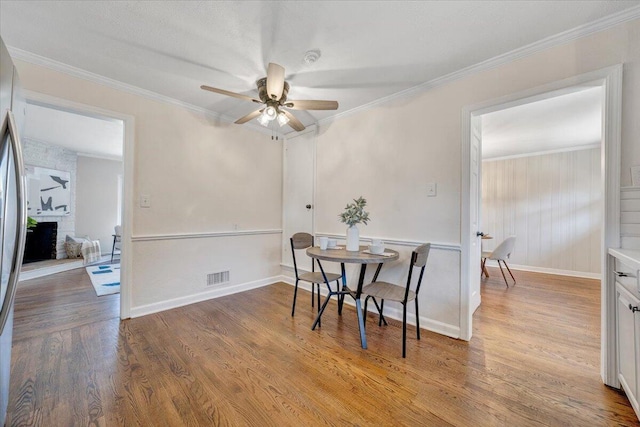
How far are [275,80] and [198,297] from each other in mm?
2595

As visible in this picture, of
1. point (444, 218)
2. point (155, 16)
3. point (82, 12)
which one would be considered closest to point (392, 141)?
point (444, 218)

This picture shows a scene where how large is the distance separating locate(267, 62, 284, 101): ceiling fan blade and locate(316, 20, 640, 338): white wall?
128 cm

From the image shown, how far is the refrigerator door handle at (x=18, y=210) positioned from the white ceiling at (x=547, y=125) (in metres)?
3.76

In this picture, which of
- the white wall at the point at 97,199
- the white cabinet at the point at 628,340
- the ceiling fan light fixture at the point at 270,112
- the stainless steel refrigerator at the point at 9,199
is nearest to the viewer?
the stainless steel refrigerator at the point at 9,199

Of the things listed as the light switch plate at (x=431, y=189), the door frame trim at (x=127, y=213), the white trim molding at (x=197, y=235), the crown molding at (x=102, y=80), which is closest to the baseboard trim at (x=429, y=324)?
the light switch plate at (x=431, y=189)

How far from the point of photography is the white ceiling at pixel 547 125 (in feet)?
9.33

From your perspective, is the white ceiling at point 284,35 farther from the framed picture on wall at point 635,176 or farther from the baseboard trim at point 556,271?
the baseboard trim at point 556,271

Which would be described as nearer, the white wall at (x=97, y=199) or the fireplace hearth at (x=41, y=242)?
the fireplace hearth at (x=41, y=242)

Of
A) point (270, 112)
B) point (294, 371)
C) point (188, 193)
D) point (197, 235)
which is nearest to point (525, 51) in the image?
point (270, 112)

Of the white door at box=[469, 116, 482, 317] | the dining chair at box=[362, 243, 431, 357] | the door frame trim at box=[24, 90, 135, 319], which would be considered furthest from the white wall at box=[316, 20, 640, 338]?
the door frame trim at box=[24, 90, 135, 319]

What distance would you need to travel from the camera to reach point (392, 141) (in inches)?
108

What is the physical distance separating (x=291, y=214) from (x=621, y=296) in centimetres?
327

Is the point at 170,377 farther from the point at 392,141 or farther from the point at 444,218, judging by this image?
the point at 392,141

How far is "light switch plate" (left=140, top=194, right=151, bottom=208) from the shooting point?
269 cm
